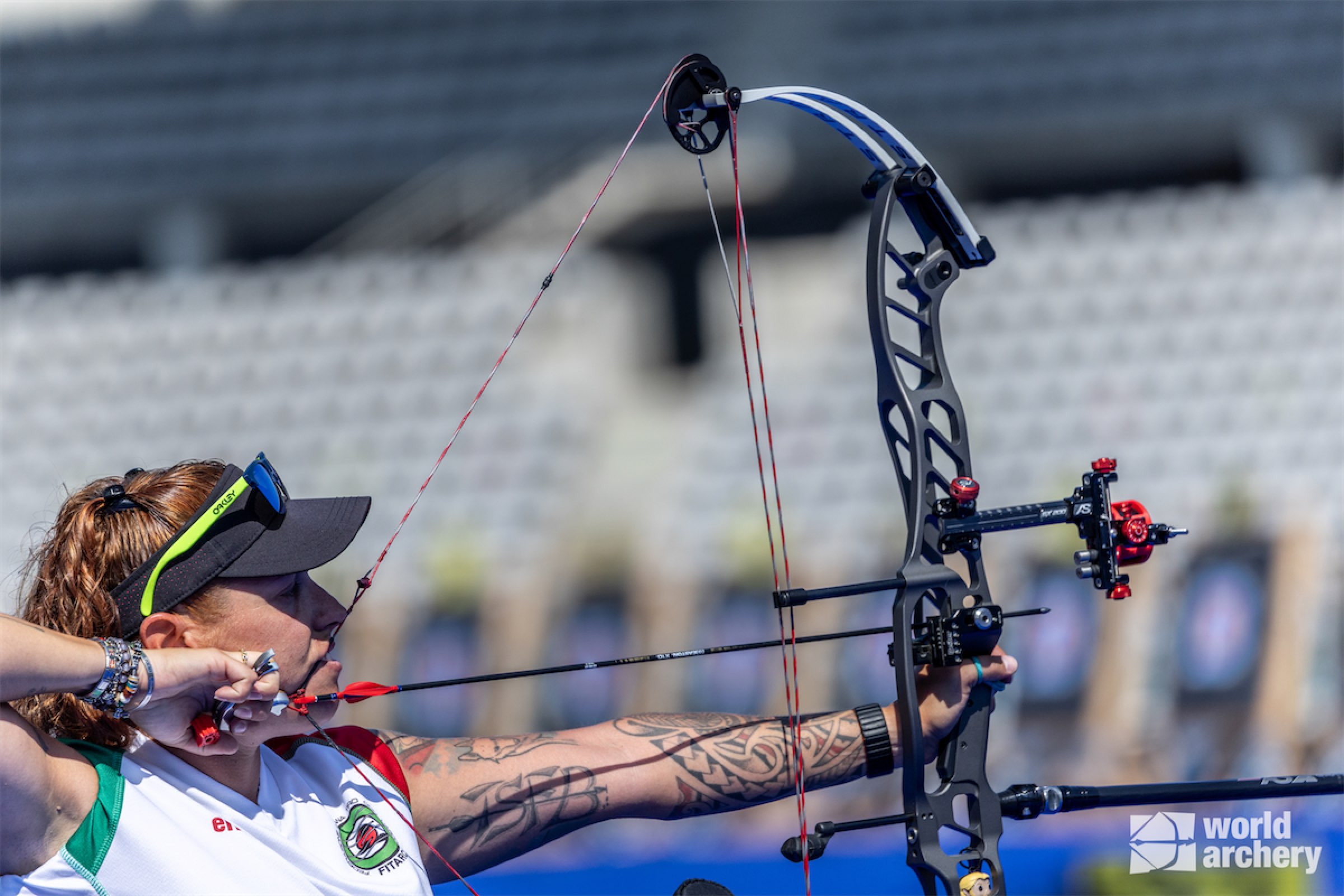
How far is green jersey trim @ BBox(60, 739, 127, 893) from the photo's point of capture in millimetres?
1559

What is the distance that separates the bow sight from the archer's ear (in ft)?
2.69

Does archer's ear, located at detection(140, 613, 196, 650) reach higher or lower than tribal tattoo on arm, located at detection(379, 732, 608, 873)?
higher

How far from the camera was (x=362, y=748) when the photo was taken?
6.47ft

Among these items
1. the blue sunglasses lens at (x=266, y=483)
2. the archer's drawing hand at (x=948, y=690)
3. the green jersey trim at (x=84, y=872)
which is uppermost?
the blue sunglasses lens at (x=266, y=483)

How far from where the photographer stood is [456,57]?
8.17 m

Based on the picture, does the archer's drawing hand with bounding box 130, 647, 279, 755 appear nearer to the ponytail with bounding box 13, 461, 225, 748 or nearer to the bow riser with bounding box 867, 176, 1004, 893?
the ponytail with bounding box 13, 461, 225, 748

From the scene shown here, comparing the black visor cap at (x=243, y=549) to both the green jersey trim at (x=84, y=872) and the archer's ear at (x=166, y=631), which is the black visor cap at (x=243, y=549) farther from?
the green jersey trim at (x=84, y=872)

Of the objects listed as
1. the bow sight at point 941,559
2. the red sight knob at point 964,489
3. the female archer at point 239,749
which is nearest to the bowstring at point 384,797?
the female archer at point 239,749

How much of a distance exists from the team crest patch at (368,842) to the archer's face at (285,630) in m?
0.15

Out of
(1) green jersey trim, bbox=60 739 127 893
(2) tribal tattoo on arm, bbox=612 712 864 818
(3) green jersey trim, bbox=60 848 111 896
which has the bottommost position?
(3) green jersey trim, bbox=60 848 111 896

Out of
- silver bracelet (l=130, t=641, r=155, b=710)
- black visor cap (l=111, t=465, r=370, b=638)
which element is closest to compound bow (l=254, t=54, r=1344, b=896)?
black visor cap (l=111, t=465, r=370, b=638)

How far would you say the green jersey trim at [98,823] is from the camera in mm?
1559

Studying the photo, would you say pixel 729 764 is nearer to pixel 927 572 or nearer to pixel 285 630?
pixel 927 572

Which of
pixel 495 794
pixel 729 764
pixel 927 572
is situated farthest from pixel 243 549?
pixel 927 572
